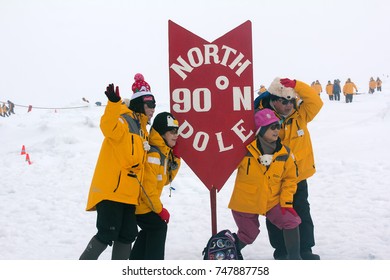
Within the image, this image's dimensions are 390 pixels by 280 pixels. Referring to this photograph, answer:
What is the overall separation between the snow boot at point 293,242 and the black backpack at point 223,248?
0.47 m

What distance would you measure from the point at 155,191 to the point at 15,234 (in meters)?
2.61

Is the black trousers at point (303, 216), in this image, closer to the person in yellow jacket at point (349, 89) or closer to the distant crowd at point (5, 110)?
the person in yellow jacket at point (349, 89)

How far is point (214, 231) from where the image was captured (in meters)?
3.79

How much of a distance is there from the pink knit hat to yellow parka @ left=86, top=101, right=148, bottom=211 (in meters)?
1.03

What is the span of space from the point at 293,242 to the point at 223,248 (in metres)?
0.65

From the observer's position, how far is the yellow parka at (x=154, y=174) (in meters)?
3.45

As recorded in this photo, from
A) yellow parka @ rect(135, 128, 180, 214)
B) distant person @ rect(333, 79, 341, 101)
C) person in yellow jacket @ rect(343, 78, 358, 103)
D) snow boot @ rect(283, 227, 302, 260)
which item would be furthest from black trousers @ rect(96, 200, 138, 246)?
distant person @ rect(333, 79, 341, 101)

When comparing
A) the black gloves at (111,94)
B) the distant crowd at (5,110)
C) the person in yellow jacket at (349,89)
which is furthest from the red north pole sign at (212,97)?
the distant crowd at (5,110)

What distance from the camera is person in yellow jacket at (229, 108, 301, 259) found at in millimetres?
3633

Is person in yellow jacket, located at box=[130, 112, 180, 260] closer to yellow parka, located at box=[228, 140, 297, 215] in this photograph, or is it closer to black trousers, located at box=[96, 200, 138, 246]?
black trousers, located at box=[96, 200, 138, 246]

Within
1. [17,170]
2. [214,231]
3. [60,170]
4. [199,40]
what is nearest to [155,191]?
[214,231]

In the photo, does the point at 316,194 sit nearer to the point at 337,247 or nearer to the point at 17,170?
the point at 337,247

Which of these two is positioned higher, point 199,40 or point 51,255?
point 199,40
